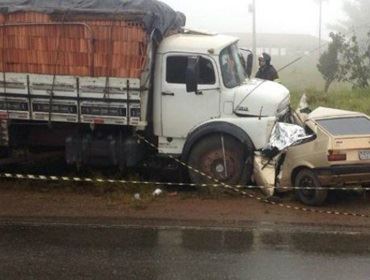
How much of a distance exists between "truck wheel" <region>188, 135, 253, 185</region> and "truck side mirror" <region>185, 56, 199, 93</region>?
0.89 m

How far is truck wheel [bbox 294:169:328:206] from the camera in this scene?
8.79 meters

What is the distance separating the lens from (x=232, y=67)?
1036 centimetres

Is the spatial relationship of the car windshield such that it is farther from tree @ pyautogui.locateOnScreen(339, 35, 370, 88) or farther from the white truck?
tree @ pyautogui.locateOnScreen(339, 35, 370, 88)

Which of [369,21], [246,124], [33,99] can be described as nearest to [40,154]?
[33,99]

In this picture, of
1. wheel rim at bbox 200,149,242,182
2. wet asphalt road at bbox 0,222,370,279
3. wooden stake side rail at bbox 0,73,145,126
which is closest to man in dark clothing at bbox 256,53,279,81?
wheel rim at bbox 200,149,242,182

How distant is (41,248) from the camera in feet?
22.4

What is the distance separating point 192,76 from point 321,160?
251 centimetres

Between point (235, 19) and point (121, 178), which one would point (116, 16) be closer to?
point (121, 178)

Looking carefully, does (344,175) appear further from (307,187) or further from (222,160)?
(222,160)

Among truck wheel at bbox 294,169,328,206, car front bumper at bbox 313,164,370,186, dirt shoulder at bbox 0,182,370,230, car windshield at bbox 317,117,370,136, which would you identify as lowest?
dirt shoulder at bbox 0,182,370,230

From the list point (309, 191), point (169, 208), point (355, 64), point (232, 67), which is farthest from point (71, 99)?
point (355, 64)

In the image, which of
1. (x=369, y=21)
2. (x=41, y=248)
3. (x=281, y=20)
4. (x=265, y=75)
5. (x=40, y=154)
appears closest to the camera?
(x=41, y=248)

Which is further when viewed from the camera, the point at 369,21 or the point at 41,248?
the point at 369,21

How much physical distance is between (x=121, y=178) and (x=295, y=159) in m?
3.21
